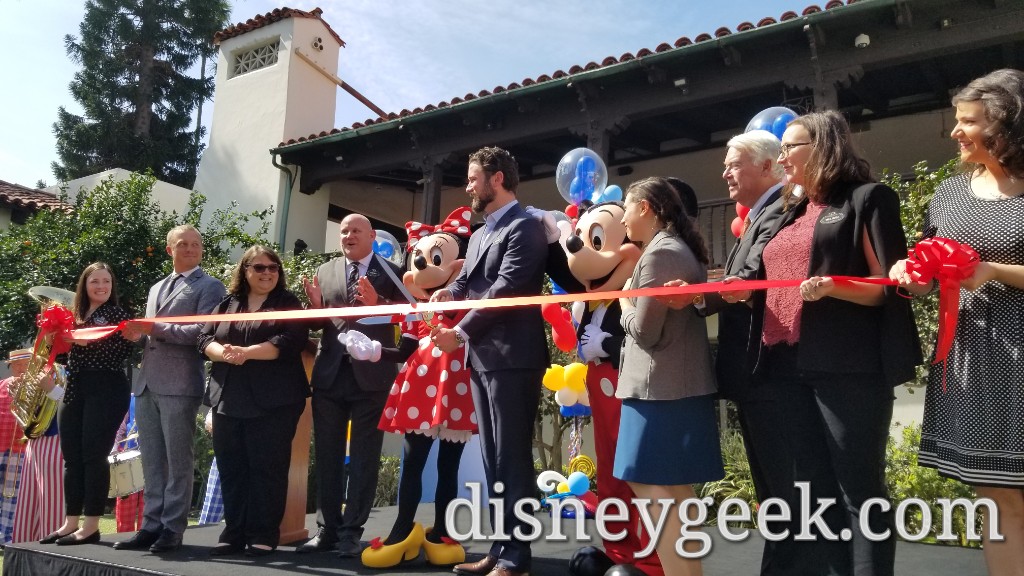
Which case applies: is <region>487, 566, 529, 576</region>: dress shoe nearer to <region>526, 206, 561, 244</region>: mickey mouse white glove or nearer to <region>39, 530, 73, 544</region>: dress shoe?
<region>526, 206, 561, 244</region>: mickey mouse white glove

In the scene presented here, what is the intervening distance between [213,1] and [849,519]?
95.0 ft

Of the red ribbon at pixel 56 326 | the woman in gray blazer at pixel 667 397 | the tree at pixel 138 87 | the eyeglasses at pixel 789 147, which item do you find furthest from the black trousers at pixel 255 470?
the tree at pixel 138 87

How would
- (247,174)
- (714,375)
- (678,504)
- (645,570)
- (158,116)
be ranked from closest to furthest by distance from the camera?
1. (678,504)
2. (714,375)
3. (645,570)
4. (247,174)
5. (158,116)

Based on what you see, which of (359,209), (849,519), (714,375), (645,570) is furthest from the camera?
(359,209)

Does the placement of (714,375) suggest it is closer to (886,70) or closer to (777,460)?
(777,460)

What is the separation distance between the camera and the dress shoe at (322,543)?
3.83m

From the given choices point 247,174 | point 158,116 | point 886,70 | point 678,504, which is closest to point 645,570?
point 678,504

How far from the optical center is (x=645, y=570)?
2955mm

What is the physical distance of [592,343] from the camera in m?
3.18

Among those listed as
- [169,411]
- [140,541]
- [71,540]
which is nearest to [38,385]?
[71,540]

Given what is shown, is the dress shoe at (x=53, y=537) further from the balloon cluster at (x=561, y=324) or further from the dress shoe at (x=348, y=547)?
the balloon cluster at (x=561, y=324)

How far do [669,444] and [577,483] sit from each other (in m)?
2.43

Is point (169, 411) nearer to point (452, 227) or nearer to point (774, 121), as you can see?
point (452, 227)

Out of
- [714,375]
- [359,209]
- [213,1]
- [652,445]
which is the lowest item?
[652,445]
